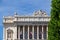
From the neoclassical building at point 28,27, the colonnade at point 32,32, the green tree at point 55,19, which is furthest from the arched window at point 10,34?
the green tree at point 55,19

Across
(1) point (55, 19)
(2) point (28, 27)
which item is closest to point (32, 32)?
(2) point (28, 27)

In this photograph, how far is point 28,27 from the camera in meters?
112

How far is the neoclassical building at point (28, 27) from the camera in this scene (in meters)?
111

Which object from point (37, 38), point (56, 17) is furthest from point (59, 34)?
point (37, 38)

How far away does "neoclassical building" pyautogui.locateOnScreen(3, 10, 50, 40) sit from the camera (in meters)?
111

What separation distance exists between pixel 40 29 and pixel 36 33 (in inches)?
59.4

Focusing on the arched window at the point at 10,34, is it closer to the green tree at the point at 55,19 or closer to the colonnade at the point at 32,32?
the colonnade at the point at 32,32

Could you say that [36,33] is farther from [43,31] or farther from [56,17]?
[56,17]

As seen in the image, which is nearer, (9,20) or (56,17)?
(56,17)

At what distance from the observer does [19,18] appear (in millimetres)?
111438

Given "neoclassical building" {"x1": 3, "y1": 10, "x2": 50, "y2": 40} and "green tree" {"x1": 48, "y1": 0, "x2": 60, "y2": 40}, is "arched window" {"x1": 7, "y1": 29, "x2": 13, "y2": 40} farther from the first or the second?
"green tree" {"x1": 48, "y1": 0, "x2": 60, "y2": 40}

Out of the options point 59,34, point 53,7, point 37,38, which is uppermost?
point 53,7

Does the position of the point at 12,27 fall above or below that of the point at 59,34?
below

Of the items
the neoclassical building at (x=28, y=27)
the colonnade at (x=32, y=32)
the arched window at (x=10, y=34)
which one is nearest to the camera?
the neoclassical building at (x=28, y=27)
